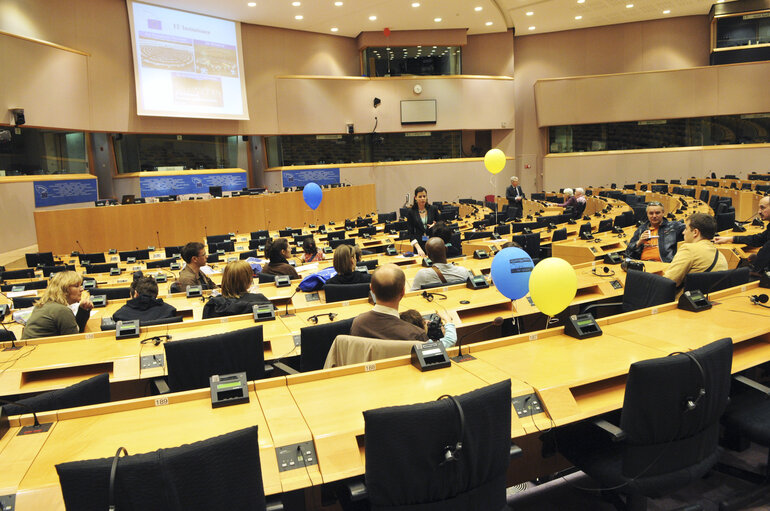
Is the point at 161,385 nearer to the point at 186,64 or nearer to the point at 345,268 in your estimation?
the point at 345,268

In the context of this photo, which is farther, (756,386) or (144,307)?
(144,307)

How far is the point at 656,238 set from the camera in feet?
21.2

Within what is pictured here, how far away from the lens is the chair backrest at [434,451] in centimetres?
199

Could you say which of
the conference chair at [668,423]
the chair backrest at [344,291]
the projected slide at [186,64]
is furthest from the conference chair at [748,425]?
the projected slide at [186,64]

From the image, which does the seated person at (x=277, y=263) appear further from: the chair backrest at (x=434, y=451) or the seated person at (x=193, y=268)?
the chair backrest at (x=434, y=451)

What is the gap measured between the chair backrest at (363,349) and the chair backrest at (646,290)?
2.17 m

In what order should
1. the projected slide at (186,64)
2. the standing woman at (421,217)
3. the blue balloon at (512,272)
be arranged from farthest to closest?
the projected slide at (186,64) < the standing woman at (421,217) < the blue balloon at (512,272)

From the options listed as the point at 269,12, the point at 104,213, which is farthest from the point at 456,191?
the point at 104,213

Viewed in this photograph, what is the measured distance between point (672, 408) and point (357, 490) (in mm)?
1359

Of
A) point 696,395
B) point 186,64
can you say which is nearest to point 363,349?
point 696,395

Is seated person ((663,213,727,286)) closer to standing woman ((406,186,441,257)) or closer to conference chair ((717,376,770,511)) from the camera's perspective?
conference chair ((717,376,770,511))

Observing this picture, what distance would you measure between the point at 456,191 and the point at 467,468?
18.4m

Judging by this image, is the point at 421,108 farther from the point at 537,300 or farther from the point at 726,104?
the point at 537,300

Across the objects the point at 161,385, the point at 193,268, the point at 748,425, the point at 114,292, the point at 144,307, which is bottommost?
the point at 748,425
